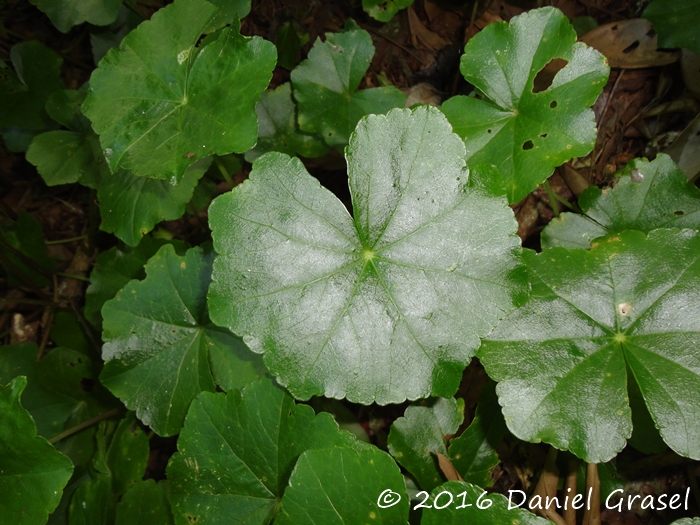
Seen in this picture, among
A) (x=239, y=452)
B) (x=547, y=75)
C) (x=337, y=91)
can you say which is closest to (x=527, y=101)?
(x=547, y=75)

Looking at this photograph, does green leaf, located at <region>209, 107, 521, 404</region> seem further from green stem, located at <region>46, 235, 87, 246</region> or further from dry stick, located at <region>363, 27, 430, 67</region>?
green stem, located at <region>46, 235, 87, 246</region>

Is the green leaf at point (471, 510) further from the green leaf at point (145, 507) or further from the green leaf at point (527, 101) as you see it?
the green leaf at point (145, 507)

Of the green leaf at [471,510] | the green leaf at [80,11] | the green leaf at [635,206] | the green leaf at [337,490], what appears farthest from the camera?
the green leaf at [80,11]

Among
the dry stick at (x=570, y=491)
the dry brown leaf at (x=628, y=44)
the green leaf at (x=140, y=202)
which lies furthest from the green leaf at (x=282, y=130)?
the dry stick at (x=570, y=491)

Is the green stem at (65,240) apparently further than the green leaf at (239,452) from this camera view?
Yes

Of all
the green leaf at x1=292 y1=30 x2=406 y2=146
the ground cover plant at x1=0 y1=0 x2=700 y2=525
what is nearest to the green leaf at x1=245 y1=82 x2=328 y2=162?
the ground cover plant at x1=0 y1=0 x2=700 y2=525

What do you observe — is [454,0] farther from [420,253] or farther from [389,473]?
[389,473]

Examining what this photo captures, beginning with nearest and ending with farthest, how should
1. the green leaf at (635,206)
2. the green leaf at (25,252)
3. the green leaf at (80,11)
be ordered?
the green leaf at (635,206)
the green leaf at (80,11)
the green leaf at (25,252)

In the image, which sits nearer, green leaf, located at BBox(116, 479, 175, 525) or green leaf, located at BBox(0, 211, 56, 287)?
green leaf, located at BBox(116, 479, 175, 525)
